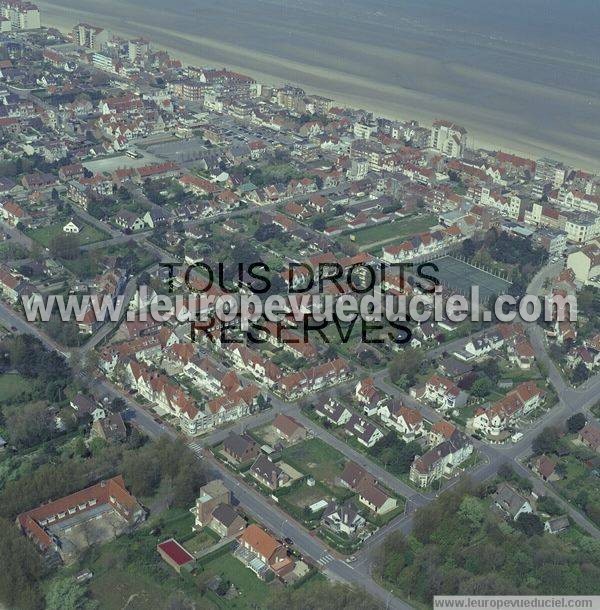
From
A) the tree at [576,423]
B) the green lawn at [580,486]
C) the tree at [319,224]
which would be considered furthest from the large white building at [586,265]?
the green lawn at [580,486]

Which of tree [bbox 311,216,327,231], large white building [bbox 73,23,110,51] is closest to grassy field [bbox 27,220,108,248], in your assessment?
tree [bbox 311,216,327,231]

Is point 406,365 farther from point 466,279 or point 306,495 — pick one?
point 466,279

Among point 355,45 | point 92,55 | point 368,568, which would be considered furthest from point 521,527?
point 355,45

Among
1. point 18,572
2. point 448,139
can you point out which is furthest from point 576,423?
point 448,139

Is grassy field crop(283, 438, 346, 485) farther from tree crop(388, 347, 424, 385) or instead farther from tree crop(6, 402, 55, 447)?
tree crop(6, 402, 55, 447)

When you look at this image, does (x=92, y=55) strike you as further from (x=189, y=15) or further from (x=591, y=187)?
(x=591, y=187)

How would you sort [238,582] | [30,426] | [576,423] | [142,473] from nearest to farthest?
[238,582]
[142,473]
[30,426]
[576,423]
